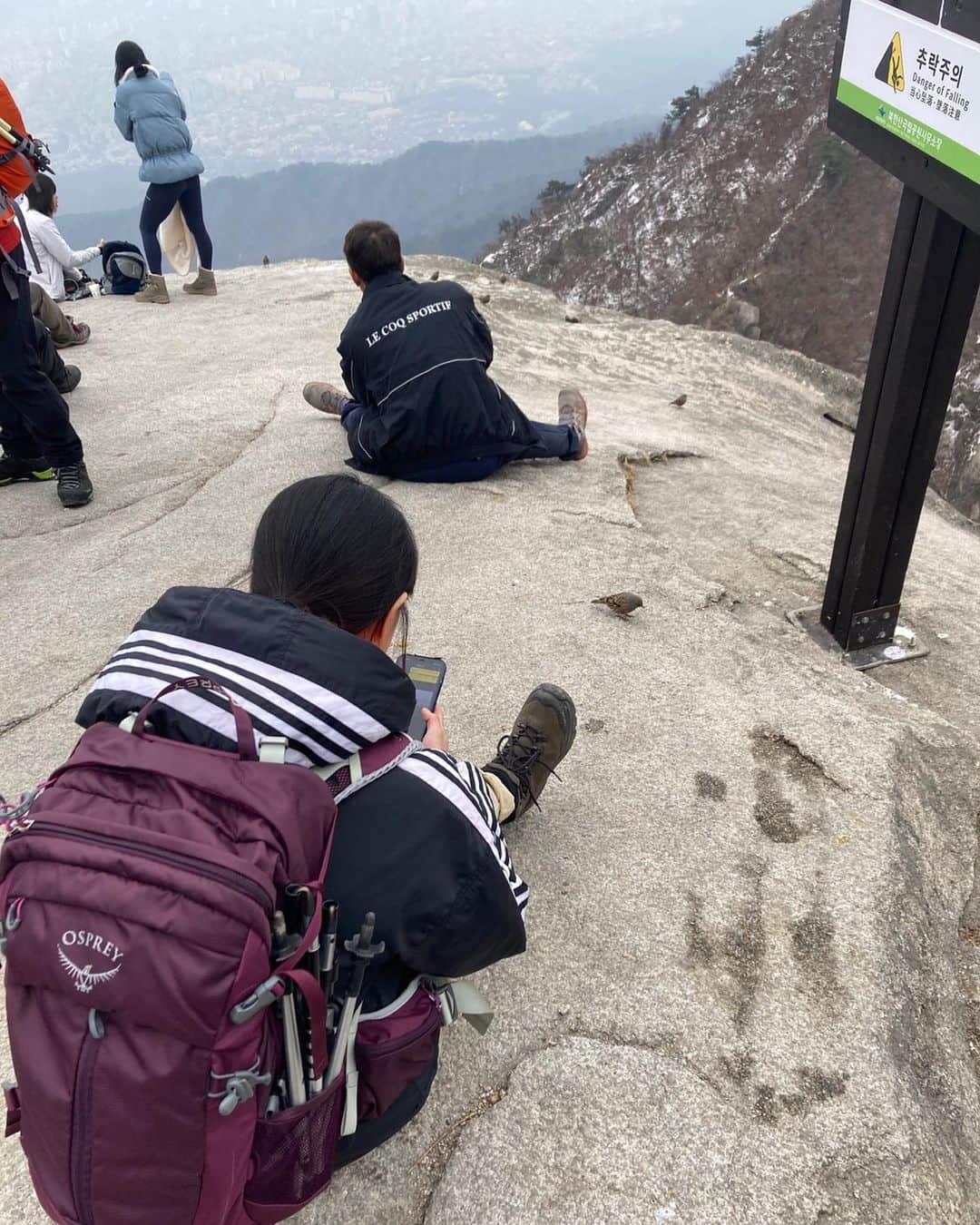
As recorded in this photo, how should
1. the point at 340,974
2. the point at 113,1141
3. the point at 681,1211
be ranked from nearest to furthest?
the point at 113,1141, the point at 340,974, the point at 681,1211

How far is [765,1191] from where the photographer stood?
1.92 metres

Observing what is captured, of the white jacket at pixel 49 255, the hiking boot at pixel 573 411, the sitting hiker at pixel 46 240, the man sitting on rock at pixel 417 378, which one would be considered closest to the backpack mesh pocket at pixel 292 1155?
the man sitting on rock at pixel 417 378

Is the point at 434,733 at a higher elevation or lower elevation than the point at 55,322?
higher

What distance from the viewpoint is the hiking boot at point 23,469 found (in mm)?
5336

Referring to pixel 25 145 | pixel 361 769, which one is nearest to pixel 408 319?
pixel 25 145

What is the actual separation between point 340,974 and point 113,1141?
43 cm

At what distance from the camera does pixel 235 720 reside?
55.4 inches

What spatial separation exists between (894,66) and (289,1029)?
3337 millimetres

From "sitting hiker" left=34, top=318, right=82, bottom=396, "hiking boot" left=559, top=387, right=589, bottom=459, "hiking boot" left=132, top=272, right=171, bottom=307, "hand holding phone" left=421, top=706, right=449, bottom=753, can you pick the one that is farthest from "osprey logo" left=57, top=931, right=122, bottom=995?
"hiking boot" left=132, top=272, right=171, bottom=307

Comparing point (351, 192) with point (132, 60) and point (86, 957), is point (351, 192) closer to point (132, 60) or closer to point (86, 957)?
point (132, 60)

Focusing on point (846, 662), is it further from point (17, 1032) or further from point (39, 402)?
point (39, 402)

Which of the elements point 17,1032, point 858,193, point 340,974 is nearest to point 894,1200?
point 340,974

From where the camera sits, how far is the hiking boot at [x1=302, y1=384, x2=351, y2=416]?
19.3 feet

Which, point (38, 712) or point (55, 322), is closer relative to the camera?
point (38, 712)
